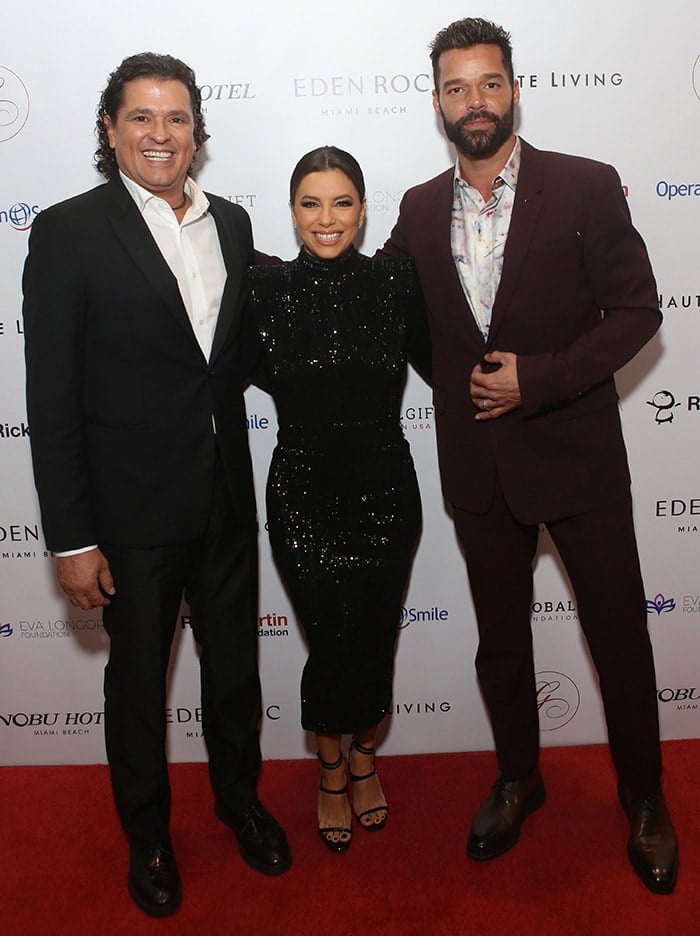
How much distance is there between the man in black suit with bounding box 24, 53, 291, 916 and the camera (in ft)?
7.10

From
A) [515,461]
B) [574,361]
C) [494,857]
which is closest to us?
[574,361]

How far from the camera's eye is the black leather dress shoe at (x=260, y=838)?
256cm

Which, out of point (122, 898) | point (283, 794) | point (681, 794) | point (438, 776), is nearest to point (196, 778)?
point (283, 794)

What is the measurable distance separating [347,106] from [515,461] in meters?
1.18

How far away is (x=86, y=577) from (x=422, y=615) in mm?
1240

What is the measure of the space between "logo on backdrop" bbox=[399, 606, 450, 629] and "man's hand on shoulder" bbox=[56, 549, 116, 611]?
112cm

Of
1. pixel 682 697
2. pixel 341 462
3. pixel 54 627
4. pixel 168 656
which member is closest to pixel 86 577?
pixel 168 656

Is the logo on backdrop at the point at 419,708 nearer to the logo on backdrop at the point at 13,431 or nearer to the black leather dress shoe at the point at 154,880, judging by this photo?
the black leather dress shoe at the point at 154,880

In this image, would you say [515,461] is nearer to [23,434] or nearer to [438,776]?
[438,776]

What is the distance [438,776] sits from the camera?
301 centimetres

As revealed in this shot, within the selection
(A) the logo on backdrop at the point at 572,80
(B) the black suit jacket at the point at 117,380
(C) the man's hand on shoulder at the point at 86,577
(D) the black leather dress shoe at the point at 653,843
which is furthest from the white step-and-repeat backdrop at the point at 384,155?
(C) the man's hand on shoulder at the point at 86,577

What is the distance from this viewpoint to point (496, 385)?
88.0 inches

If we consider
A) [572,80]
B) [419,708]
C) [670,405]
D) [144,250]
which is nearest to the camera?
[144,250]

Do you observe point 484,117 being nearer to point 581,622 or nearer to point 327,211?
point 327,211
